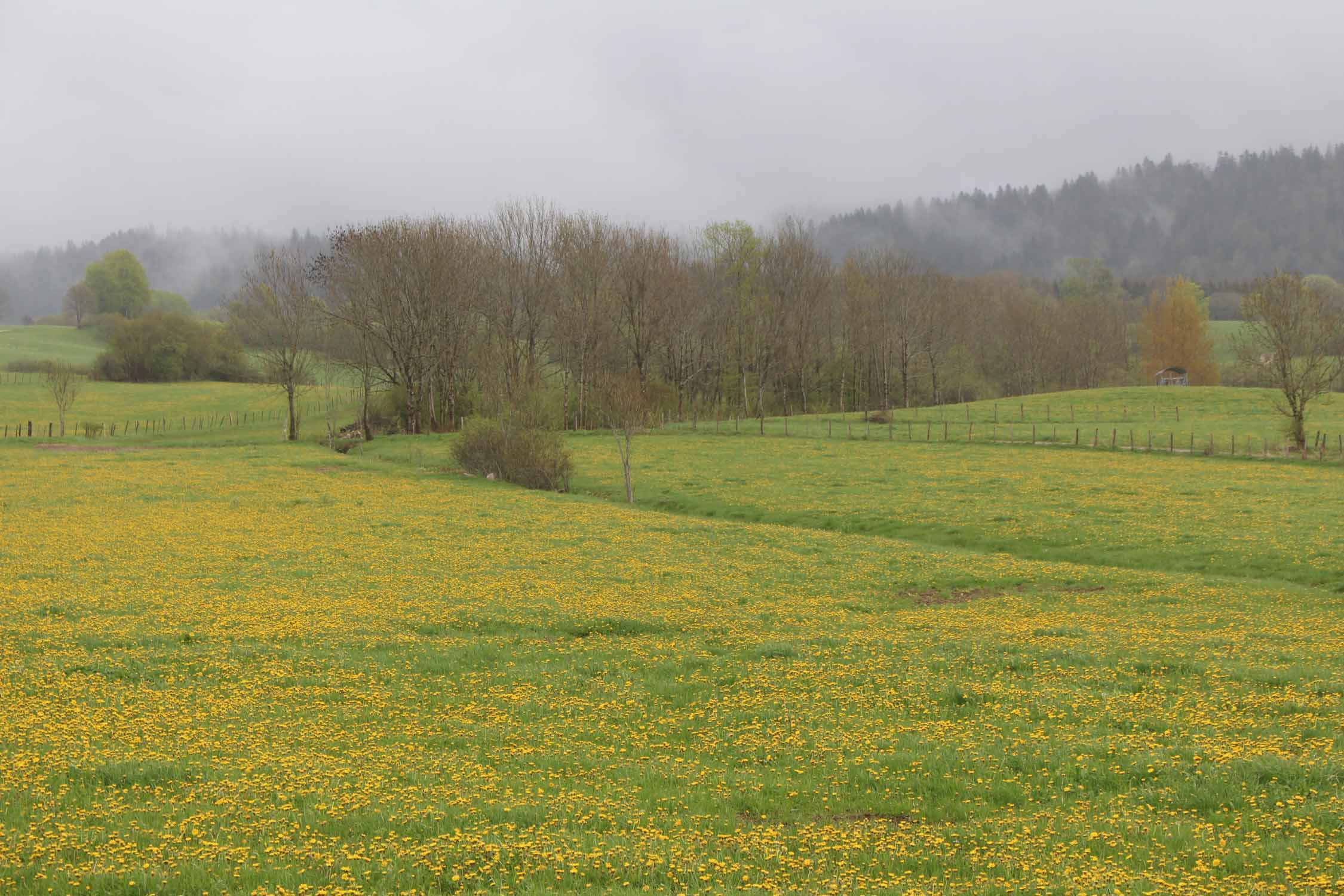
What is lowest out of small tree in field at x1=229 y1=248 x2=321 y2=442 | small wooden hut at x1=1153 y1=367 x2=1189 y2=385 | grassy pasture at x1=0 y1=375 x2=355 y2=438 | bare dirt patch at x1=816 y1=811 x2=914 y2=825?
bare dirt patch at x1=816 y1=811 x2=914 y2=825

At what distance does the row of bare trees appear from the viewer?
8538 cm

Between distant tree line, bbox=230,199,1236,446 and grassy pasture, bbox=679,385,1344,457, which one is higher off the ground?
distant tree line, bbox=230,199,1236,446

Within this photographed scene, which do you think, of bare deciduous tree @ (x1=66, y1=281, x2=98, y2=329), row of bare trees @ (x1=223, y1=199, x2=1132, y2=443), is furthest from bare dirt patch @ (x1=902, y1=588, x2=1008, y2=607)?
bare deciduous tree @ (x1=66, y1=281, x2=98, y2=329)

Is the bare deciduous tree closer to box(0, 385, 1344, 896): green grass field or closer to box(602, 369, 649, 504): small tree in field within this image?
box(602, 369, 649, 504): small tree in field

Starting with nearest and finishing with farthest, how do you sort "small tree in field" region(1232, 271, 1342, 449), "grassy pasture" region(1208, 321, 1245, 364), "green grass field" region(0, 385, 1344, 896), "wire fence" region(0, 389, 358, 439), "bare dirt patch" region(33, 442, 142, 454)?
"green grass field" region(0, 385, 1344, 896) < "small tree in field" region(1232, 271, 1342, 449) < "bare dirt patch" region(33, 442, 142, 454) < "wire fence" region(0, 389, 358, 439) < "grassy pasture" region(1208, 321, 1245, 364)

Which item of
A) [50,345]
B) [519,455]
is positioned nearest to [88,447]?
[519,455]

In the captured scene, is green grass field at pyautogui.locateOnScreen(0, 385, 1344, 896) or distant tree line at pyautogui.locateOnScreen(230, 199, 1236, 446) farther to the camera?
distant tree line at pyautogui.locateOnScreen(230, 199, 1236, 446)

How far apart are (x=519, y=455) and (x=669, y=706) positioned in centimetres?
4162

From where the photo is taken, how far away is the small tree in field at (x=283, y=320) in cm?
8438

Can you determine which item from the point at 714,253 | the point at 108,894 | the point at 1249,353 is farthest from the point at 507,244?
the point at 108,894

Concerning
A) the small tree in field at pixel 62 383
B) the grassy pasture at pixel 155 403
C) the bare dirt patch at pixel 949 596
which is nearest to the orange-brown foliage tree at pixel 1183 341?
the grassy pasture at pixel 155 403

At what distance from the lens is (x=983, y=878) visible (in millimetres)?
9453

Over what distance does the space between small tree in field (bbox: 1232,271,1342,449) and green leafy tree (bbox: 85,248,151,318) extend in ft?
606

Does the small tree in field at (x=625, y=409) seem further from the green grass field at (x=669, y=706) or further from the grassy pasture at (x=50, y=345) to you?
the grassy pasture at (x=50, y=345)
